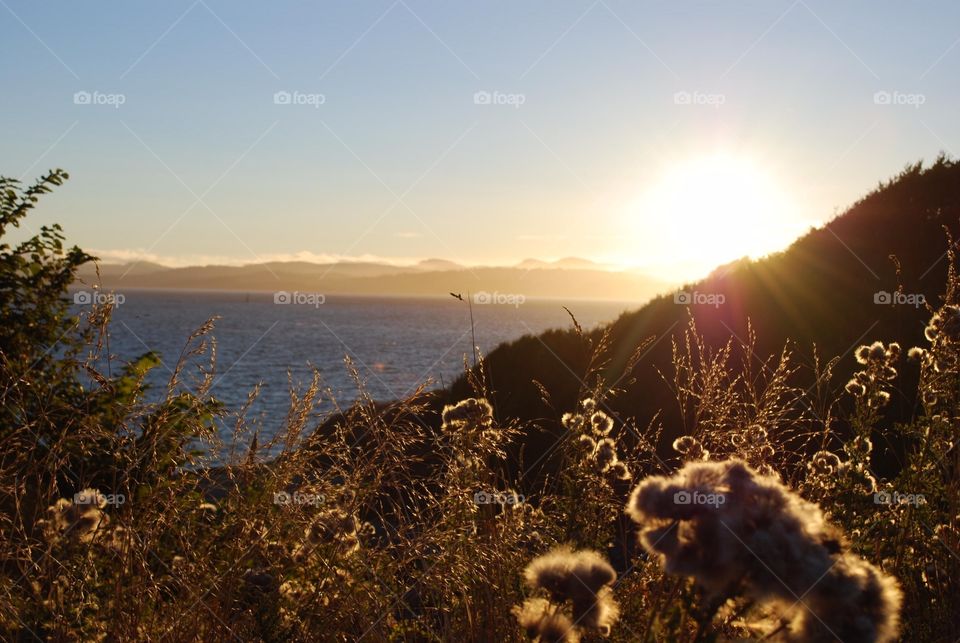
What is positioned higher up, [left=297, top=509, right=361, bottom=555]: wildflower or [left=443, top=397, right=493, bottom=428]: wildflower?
[left=443, top=397, right=493, bottom=428]: wildflower

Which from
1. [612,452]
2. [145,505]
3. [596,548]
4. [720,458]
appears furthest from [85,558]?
[720,458]

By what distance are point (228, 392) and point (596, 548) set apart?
120 feet

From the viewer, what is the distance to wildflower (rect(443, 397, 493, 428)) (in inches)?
181

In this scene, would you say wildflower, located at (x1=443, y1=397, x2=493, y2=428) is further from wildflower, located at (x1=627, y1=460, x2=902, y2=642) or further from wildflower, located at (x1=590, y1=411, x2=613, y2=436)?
wildflower, located at (x1=627, y1=460, x2=902, y2=642)

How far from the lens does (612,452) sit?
471 centimetres

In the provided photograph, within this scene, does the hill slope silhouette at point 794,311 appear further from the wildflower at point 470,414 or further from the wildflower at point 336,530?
the wildflower at point 336,530

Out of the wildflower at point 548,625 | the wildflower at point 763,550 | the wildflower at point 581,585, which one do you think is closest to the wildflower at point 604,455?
the wildflower at point 548,625

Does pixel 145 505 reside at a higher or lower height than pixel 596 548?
higher

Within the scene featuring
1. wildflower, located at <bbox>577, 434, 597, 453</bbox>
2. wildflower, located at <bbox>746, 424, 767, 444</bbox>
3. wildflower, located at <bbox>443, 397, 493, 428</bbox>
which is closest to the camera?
wildflower, located at <bbox>746, 424, 767, 444</bbox>

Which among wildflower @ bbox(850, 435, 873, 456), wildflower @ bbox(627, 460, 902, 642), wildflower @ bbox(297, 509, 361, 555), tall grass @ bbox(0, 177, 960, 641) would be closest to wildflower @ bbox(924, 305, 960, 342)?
tall grass @ bbox(0, 177, 960, 641)

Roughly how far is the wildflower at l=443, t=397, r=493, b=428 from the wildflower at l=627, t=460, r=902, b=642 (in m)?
2.55

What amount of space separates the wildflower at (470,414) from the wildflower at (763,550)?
255 cm

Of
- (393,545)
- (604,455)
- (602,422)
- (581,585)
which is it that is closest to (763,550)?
(581,585)

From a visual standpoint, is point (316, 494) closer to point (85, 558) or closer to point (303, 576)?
point (303, 576)
